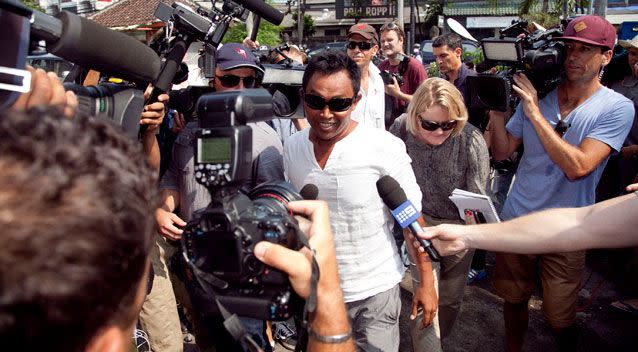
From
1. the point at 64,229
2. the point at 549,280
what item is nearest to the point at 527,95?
the point at 549,280

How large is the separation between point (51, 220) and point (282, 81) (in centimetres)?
255

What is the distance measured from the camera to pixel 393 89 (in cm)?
495

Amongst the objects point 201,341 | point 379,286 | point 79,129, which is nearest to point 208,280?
point 79,129

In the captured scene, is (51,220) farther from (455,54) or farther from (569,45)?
(455,54)

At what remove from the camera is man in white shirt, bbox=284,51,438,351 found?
2.46 meters

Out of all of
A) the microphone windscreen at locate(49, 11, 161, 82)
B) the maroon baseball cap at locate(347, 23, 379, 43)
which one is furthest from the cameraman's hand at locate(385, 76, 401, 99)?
the microphone windscreen at locate(49, 11, 161, 82)

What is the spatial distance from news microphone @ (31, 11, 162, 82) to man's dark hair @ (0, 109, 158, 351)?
674 mm

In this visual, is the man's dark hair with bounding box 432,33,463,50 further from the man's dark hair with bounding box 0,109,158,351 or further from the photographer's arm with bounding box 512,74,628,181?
the man's dark hair with bounding box 0,109,158,351

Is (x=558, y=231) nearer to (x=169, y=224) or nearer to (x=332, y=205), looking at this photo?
(x=332, y=205)

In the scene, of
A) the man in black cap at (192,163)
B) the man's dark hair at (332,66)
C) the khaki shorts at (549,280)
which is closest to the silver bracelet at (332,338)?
the man in black cap at (192,163)

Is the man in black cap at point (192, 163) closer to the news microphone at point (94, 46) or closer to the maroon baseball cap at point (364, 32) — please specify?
the news microphone at point (94, 46)

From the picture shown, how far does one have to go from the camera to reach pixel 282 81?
3184 mm

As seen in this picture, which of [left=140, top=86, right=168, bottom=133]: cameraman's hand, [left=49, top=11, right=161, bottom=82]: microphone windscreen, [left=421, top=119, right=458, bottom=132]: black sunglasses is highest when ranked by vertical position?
[left=49, top=11, right=161, bottom=82]: microphone windscreen

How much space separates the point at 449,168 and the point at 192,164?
1510 mm
